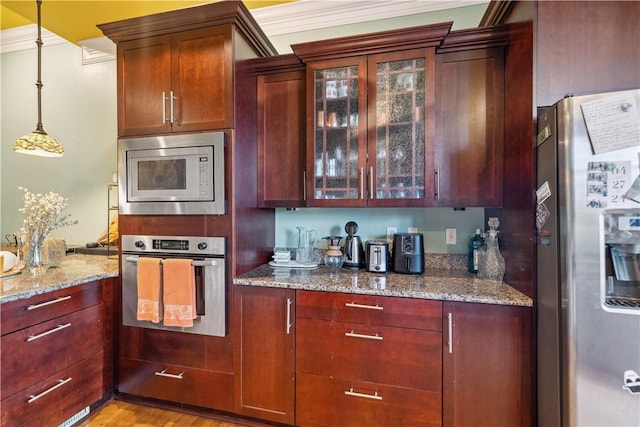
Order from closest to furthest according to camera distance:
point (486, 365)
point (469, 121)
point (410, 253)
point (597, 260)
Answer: point (597, 260)
point (486, 365)
point (469, 121)
point (410, 253)

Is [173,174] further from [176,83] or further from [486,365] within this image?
[486,365]

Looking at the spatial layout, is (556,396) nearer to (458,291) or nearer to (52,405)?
(458,291)

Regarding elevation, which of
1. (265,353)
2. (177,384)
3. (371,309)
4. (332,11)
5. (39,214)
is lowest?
(177,384)

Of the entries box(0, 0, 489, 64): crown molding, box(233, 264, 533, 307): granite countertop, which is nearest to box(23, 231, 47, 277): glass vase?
box(233, 264, 533, 307): granite countertop

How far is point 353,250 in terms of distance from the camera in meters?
2.06

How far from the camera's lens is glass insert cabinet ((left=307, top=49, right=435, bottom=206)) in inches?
69.8

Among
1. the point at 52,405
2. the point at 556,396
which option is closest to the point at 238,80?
the point at 52,405

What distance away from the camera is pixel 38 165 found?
3.04 m

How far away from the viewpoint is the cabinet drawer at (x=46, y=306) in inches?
55.1

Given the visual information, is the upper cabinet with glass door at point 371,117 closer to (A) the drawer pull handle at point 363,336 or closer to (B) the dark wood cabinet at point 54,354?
(A) the drawer pull handle at point 363,336

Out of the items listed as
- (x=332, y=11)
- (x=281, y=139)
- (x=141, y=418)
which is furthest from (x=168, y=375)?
(x=332, y=11)

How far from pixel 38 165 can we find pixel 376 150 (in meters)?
3.51

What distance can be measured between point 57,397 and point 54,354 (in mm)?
242

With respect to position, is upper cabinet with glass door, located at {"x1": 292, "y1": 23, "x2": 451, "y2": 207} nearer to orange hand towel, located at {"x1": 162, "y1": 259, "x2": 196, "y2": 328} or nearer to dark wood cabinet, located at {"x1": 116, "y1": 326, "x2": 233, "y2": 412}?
orange hand towel, located at {"x1": 162, "y1": 259, "x2": 196, "y2": 328}
